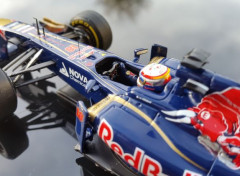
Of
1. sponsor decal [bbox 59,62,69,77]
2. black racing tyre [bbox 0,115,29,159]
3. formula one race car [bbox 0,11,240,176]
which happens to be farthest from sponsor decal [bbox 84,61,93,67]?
black racing tyre [bbox 0,115,29,159]

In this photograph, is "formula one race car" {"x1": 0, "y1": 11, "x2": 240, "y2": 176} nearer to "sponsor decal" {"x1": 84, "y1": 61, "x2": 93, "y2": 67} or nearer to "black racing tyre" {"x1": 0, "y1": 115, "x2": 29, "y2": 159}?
"sponsor decal" {"x1": 84, "y1": 61, "x2": 93, "y2": 67}

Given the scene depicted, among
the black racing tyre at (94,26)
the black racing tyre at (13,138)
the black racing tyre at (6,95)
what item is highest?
the black racing tyre at (94,26)

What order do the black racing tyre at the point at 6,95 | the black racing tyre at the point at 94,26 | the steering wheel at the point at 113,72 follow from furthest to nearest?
the black racing tyre at the point at 94,26
the steering wheel at the point at 113,72
the black racing tyre at the point at 6,95

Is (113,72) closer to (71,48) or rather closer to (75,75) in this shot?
(75,75)

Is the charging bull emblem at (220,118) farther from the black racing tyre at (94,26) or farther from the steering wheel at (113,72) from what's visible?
the black racing tyre at (94,26)

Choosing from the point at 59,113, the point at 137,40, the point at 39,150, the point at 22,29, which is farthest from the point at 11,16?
the point at 39,150

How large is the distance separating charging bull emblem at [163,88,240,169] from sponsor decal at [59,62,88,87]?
1018 millimetres

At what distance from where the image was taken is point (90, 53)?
2676 millimetres

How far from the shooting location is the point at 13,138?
102 inches

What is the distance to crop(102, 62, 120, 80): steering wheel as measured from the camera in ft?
8.09

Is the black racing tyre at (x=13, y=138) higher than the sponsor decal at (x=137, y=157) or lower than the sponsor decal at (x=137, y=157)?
lower

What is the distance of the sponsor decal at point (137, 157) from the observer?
1.76 metres

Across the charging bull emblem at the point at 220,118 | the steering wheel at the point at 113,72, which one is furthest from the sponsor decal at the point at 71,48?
the charging bull emblem at the point at 220,118

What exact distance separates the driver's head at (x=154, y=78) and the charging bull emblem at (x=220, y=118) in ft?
0.92
